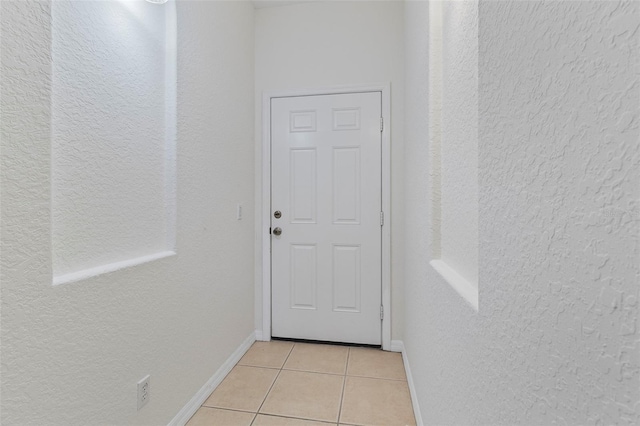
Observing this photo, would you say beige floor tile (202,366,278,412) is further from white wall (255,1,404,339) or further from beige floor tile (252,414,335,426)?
white wall (255,1,404,339)

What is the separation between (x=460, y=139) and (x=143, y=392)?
163cm

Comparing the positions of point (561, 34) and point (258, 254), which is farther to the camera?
point (258, 254)

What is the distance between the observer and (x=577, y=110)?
15.3 inches

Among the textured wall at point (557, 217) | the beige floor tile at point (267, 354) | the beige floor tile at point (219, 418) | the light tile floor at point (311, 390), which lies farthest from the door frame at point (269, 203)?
the textured wall at point (557, 217)

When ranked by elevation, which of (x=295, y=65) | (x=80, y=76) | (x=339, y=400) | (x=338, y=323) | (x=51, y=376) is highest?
(x=295, y=65)

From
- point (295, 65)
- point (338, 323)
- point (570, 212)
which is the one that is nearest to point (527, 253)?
point (570, 212)

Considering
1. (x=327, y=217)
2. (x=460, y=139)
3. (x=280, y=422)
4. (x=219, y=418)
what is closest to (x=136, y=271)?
(x=219, y=418)

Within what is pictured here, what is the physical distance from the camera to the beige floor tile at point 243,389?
5.67 ft

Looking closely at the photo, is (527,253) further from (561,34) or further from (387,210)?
(387,210)

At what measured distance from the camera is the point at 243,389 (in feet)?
6.14

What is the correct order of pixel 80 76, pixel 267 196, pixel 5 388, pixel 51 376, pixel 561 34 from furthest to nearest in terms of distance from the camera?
pixel 267 196 < pixel 80 76 < pixel 51 376 < pixel 5 388 < pixel 561 34

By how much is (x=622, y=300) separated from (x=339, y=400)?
1.77 metres

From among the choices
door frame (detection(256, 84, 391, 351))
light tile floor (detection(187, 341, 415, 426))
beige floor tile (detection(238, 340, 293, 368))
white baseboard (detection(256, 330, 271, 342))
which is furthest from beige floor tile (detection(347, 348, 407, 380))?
white baseboard (detection(256, 330, 271, 342))

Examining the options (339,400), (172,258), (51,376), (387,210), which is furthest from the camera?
(387,210)
